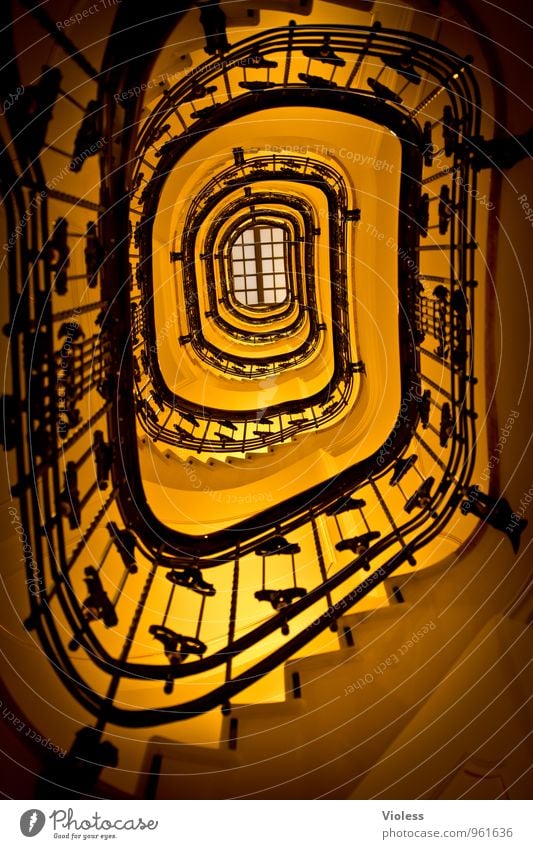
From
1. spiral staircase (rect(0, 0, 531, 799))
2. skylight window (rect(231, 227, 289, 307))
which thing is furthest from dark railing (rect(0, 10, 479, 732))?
skylight window (rect(231, 227, 289, 307))

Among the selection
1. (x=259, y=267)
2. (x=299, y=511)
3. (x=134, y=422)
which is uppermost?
(x=259, y=267)

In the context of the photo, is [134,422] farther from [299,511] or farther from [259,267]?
[259,267]

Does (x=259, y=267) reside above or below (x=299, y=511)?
above

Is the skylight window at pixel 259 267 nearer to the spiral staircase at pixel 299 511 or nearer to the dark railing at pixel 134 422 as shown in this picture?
the spiral staircase at pixel 299 511

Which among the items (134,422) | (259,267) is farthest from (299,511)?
(259,267)

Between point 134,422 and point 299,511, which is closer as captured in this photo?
point 134,422

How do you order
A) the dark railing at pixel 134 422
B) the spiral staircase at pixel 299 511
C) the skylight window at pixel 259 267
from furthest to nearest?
the skylight window at pixel 259 267
the dark railing at pixel 134 422
the spiral staircase at pixel 299 511

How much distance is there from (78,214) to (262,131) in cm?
222

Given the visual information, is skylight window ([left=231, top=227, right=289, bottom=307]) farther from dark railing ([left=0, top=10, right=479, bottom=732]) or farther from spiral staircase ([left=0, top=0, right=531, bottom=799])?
dark railing ([left=0, top=10, right=479, bottom=732])

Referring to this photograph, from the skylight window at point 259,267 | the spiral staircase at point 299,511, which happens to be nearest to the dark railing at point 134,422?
the spiral staircase at point 299,511

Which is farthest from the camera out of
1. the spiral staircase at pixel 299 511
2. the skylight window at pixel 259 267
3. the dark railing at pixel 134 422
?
the skylight window at pixel 259 267

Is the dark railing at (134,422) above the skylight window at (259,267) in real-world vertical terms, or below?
below

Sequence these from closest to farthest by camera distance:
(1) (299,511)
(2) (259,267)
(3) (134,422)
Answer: (3) (134,422) < (1) (299,511) < (2) (259,267)
